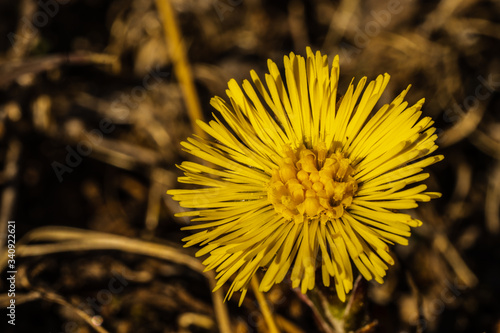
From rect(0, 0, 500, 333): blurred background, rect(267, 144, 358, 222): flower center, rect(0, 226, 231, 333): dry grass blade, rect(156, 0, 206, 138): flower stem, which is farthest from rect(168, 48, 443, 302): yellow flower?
rect(156, 0, 206, 138): flower stem

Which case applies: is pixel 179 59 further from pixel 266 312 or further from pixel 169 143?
pixel 266 312

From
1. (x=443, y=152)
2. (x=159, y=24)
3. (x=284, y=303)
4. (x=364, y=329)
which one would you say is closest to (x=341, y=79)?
(x=443, y=152)

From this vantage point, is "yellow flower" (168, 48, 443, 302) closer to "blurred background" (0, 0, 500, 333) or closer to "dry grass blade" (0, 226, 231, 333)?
"blurred background" (0, 0, 500, 333)

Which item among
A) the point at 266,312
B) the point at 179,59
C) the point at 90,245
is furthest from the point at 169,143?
the point at 266,312

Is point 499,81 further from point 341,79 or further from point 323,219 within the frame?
point 323,219

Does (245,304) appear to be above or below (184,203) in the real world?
below

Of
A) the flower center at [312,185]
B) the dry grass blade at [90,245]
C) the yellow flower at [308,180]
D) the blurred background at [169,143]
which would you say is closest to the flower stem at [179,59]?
the blurred background at [169,143]
